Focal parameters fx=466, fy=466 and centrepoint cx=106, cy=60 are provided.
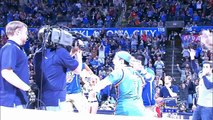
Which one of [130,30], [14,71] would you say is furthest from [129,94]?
[130,30]

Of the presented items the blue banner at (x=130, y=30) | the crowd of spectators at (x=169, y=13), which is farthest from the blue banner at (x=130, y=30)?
the crowd of spectators at (x=169, y=13)

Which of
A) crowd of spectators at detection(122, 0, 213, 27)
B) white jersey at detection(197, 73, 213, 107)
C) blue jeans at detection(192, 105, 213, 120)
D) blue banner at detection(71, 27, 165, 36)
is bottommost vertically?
blue jeans at detection(192, 105, 213, 120)

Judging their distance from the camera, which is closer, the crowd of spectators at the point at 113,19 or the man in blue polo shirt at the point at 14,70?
the man in blue polo shirt at the point at 14,70

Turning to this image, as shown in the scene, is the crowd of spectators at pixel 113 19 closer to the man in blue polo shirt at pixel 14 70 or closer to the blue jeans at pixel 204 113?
the blue jeans at pixel 204 113

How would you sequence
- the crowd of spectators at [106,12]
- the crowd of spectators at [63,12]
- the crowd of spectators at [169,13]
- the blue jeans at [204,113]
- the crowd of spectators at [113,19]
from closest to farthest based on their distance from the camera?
1. the blue jeans at [204,113]
2. the crowd of spectators at [113,19]
3. the crowd of spectators at [169,13]
4. the crowd of spectators at [106,12]
5. the crowd of spectators at [63,12]

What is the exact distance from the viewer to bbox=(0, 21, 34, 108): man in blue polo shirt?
4.75 metres

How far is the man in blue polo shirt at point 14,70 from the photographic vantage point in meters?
4.75

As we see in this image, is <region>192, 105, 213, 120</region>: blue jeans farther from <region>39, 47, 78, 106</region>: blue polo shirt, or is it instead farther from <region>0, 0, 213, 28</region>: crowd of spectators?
<region>0, 0, 213, 28</region>: crowd of spectators

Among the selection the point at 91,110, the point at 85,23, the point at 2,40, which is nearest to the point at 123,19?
the point at 85,23

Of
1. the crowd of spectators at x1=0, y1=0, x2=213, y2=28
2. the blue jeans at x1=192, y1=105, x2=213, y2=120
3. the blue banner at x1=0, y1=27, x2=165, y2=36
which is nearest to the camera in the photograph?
the blue jeans at x1=192, y1=105, x2=213, y2=120

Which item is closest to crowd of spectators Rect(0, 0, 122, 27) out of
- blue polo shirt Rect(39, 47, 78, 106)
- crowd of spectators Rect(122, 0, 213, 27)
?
crowd of spectators Rect(122, 0, 213, 27)

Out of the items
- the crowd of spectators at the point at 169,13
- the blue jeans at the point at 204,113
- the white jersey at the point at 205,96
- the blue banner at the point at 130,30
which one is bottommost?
the blue jeans at the point at 204,113

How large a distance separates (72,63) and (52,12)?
20.5 m

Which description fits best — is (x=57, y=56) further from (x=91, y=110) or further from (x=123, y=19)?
(x=123, y=19)
